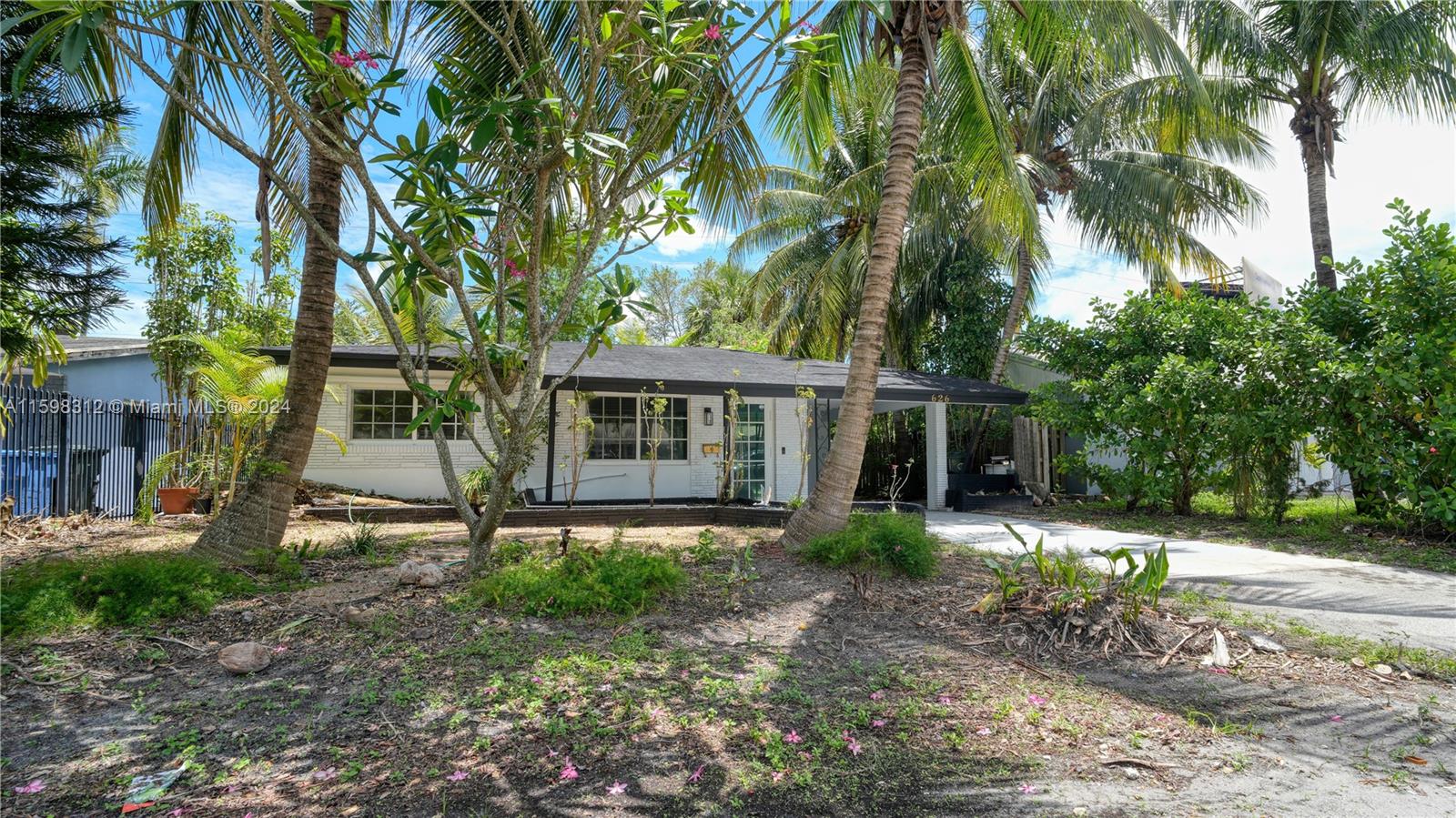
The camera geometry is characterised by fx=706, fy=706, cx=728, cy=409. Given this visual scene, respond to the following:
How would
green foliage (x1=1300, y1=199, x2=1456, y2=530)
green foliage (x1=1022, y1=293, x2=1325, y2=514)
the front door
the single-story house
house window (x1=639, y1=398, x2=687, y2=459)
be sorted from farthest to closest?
1. the front door
2. house window (x1=639, y1=398, x2=687, y2=459)
3. the single-story house
4. green foliage (x1=1022, y1=293, x2=1325, y2=514)
5. green foliage (x1=1300, y1=199, x2=1456, y2=530)

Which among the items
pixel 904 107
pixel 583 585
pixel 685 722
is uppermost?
pixel 904 107

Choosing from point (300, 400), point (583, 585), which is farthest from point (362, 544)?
point (583, 585)

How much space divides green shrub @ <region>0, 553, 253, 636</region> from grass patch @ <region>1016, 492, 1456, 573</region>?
1079 cm

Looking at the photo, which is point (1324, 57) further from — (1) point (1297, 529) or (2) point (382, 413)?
(2) point (382, 413)

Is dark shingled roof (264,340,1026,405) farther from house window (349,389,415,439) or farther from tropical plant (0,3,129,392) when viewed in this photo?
tropical plant (0,3,129,392)

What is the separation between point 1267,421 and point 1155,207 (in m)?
7.58

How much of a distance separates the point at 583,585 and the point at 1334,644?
505 cm

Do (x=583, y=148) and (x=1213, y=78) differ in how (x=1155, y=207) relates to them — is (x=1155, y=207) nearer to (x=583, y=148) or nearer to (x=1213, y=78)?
(x=1213, y=78)

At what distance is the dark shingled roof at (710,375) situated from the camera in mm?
11266

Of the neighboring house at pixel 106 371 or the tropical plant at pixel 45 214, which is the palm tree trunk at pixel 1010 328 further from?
the neighboring house at pixel 106 371

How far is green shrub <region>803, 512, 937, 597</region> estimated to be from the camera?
6117 mm

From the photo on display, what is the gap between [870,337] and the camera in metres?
7.07

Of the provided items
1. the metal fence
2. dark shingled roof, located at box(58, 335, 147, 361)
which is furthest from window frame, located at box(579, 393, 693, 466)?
dark shingled roof, located at box(58, 335, 147, 361)

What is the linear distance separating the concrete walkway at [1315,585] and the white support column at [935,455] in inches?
164
